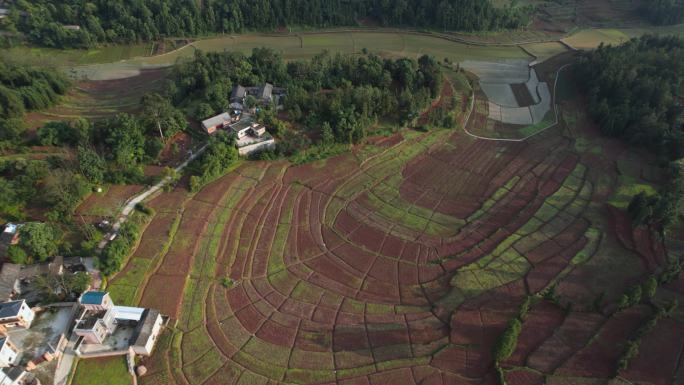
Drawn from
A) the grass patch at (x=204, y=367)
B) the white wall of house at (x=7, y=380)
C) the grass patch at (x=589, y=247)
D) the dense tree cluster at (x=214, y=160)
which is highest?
the dense tree cluster at (x=214, y=160)

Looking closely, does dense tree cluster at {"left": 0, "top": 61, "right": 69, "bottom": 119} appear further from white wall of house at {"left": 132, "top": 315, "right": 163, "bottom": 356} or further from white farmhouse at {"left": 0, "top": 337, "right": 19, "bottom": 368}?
white wall of house at {"left": 132, "top": 315, "right": 163, "bottom": 356}

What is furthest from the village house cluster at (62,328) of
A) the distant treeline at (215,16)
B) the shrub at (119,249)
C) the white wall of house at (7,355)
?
the distant treeline at (215,16)

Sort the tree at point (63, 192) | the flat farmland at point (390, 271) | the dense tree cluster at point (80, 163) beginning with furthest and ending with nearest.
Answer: the dense tree cluster at point (80, 163) < the tree at point (63, 192) < the flat farmland at point (390, 271)

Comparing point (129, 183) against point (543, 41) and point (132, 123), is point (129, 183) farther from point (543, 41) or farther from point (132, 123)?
point (543, 41)

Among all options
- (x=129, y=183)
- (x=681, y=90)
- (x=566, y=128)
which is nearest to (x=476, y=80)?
(x=566, y=128)

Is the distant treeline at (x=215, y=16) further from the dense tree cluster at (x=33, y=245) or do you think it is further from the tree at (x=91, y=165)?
the dense tree cluster at (x=33, y=245)

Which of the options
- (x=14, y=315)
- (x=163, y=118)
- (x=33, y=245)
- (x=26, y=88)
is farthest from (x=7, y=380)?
(x=26, y=88)
